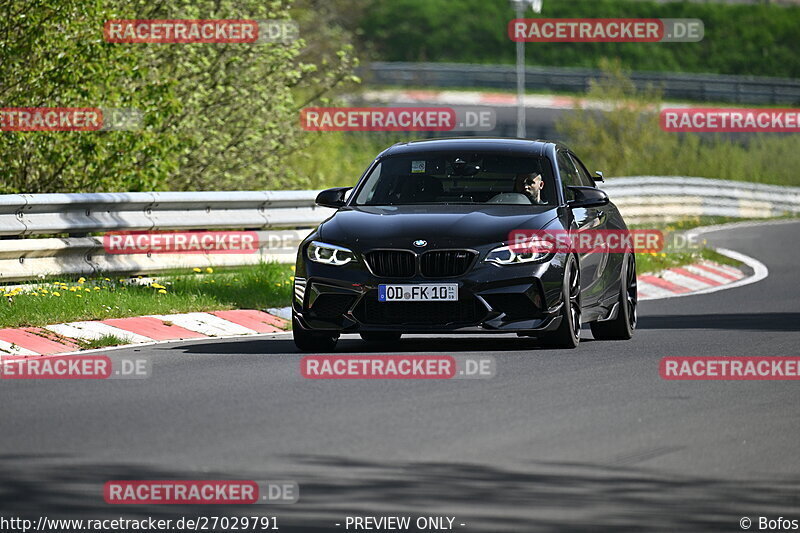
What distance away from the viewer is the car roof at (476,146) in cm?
1389

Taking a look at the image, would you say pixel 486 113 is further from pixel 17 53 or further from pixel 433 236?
pixel 433 236

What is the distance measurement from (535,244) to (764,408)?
279 cm

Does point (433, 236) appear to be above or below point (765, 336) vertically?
above

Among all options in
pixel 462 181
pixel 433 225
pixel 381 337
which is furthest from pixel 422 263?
pixel 381 337

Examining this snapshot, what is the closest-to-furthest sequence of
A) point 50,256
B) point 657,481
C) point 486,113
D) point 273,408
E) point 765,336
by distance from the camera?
1. point 657,481
2. point 273,408
3. point 765,336
4. point 50,256
5. point 486,113

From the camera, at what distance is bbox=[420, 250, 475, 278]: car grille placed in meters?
12.4

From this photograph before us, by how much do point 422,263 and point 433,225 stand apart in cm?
35

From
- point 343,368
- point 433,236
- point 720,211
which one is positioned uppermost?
point 433,236

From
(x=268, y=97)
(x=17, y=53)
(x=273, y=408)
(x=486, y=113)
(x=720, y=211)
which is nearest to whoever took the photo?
(x=273, y=408)

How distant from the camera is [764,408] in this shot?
10.2 meters

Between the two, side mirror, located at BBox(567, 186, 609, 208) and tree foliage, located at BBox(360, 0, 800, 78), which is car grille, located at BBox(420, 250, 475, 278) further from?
tree foliage, located at BBox(360, 0, 800, 78)

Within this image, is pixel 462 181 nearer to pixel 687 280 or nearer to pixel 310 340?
pixel 310 340

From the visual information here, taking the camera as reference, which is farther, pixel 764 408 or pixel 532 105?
pixel 532 105

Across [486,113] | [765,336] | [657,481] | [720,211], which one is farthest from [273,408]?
[486,113]
